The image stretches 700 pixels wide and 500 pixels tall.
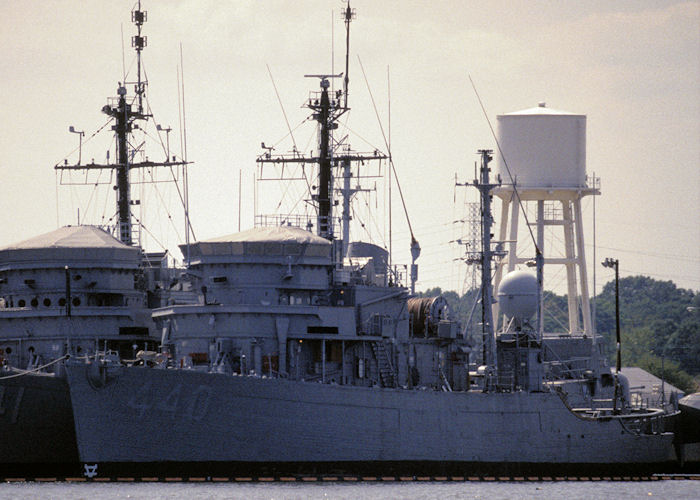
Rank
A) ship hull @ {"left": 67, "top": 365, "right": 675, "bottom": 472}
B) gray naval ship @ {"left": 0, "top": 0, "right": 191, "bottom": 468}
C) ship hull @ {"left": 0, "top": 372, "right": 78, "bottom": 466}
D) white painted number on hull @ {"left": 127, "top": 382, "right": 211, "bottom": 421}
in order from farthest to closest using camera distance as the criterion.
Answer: gray naval ship @ {"left": 0, "top": 0, "right": 191, "bottom": 468} < ship hull @ {"left": 0, "top": 372, "right": 78, "bottom": 466} < ship hull @ {"left": 67, "top": 365, "right": 675, "bottom": 472} < white painted number on hull @ {"left": 127, "top": 382, "right": 211, "bottom": 421}

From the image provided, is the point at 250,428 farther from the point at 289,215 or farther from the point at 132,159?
the point at 132,159

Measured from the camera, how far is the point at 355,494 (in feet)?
145

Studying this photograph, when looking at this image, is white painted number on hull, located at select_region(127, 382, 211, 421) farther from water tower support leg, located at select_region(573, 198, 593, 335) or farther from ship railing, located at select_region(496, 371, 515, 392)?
water tower support leg, located at select_region(573, 198, 593, 335)

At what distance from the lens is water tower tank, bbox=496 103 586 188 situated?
6825cm

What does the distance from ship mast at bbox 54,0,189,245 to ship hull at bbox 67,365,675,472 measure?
14.1 metres

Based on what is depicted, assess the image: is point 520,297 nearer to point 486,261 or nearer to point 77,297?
point 486,261

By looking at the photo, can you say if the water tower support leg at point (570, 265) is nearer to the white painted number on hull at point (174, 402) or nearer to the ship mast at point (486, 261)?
the ship mast at point (486, 261)

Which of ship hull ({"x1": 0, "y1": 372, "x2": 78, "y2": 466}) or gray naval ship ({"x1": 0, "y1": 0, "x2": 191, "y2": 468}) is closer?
ship hull ({"x1": 0, "y1": 372, "x2": 78, "y2": 466})

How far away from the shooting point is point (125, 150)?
60781 mm

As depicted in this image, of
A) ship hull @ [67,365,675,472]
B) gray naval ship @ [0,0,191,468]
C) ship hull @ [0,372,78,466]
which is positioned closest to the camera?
ship hull @ [67,365,675,472]

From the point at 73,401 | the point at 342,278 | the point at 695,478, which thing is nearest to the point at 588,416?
the point at 695,478

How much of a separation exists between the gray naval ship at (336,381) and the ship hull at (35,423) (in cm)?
348

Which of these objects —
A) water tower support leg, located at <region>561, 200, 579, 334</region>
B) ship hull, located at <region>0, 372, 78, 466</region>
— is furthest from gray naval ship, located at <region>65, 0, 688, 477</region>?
water tower support leg, located at <region>561, 200, 579, 334</region>

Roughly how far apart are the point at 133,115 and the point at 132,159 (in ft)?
5.79
